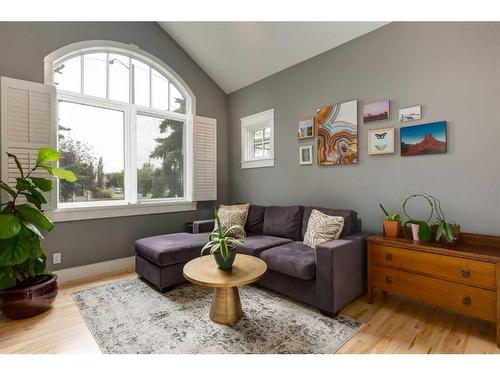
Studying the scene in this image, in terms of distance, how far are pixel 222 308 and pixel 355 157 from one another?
2.16m

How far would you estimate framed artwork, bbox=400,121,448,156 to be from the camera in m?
2.38

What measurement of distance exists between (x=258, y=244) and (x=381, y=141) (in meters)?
1.75

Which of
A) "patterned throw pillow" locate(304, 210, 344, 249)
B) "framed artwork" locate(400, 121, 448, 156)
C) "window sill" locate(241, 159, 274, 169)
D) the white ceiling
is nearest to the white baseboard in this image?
"window sill" locate(241, 159, 274, 169)

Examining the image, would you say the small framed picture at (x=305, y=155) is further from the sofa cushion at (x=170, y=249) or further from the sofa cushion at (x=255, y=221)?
the sofa cushion at (x=170, y=249)

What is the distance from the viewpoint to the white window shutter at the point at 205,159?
163 inches

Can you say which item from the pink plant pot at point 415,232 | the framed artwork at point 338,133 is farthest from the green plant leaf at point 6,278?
the pink plant pot at point 415,232

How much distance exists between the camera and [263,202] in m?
4.08

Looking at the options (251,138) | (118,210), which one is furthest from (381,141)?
(118,210)

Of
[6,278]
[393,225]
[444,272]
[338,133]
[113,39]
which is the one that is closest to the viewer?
[444,272]

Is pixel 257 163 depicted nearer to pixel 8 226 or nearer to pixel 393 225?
pixel 393 225

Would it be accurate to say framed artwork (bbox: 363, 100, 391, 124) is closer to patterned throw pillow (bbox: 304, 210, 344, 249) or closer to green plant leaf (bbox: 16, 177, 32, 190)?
patterned throw pillow (bbox: 304, 210, 344, 249)

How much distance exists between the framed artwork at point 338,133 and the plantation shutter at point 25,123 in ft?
10.3

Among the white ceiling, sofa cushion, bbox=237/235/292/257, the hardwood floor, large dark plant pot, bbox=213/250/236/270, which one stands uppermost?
the white ceiling

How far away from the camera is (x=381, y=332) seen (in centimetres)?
194
